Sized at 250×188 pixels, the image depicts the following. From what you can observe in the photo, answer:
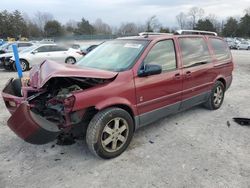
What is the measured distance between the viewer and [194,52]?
5141mm

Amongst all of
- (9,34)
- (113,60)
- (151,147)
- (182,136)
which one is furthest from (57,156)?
(9,34)

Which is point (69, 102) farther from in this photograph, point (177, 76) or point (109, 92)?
point (177, 76)

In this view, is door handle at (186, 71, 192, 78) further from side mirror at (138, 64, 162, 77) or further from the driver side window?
side mirror at (138, 64, 162, 77)

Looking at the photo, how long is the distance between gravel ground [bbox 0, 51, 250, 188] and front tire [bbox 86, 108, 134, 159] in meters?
0.16

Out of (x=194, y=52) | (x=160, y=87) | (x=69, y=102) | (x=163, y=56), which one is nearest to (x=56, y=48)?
(x=194, y=52)

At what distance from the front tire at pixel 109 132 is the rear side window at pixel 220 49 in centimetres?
300

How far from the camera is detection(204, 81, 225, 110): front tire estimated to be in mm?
5811

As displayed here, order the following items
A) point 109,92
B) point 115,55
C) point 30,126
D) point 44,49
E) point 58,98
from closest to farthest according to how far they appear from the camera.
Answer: point 30,126 → point 58,98 → point 109,92 → point 115,55 → point 44,49

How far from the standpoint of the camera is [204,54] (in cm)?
545

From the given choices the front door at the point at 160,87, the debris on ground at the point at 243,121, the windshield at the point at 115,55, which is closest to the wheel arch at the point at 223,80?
the debris on ground at the point at 243,121

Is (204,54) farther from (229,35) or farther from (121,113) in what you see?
(229,35)

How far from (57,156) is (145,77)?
180 centimetres

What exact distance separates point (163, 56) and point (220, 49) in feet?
7.28

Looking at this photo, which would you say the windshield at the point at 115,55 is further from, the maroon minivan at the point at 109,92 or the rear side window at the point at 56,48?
the rear side window at the point at 56,48
